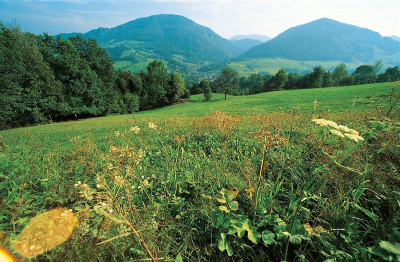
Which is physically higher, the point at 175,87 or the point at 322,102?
the point at 175,87

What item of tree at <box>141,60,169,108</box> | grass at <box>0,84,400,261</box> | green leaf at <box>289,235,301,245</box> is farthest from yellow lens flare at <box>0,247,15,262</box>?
tree at <box>141,60,169,108</box>

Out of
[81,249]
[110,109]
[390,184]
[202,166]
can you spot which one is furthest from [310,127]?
[110,109]

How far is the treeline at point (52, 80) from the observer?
29141 millimetres

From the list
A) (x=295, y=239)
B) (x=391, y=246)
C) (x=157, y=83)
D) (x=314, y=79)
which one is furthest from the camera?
(x=314, y=79)

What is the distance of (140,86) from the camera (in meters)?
64.8

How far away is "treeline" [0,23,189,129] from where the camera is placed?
95.6ft

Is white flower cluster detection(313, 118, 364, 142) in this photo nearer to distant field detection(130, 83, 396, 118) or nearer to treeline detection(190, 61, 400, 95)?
distant field detection(130, 83, 396, 118)

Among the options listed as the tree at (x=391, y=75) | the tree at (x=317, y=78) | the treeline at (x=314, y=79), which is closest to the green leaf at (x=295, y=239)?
the treeline at (x=314, y=79)

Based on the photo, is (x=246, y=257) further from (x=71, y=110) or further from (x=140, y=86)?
(x=140, y=86)

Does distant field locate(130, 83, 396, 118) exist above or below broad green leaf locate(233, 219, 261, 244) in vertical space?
below

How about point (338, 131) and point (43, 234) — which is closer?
point (338, 131)

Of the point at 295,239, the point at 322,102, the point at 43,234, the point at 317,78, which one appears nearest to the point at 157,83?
the point at 322,102

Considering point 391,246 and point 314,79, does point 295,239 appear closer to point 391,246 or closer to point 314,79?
point 391,246

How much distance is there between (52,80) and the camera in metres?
33.9
